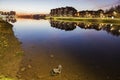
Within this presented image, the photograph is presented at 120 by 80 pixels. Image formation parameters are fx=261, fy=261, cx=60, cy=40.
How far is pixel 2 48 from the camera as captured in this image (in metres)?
26.4

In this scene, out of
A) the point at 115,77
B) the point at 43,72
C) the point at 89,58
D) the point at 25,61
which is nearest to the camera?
the point at 115,77

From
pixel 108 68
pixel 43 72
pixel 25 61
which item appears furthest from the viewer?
pixel 25 61

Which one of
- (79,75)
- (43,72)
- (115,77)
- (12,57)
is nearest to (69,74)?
(79,75)

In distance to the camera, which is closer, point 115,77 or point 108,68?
point 115,77

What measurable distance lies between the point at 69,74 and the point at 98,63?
4991 millimetres

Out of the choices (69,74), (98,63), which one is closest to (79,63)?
(98,63)

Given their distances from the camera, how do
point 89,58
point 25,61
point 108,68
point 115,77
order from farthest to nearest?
point 89,58
point 25,61
point 108,68
point 115,77

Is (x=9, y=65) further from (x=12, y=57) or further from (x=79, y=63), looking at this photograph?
(x=79, y=63)

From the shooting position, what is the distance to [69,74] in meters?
17.9

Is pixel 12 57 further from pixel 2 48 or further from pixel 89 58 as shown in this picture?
pixel 89 58

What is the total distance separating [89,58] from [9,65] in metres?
8.55

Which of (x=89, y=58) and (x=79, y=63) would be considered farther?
(x=89, y=58)

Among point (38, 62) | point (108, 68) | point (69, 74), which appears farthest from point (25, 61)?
point (108, 68)

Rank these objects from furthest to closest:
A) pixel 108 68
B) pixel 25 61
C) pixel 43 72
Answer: pixel 25 61 → pixel 108 68 → pixel 43 72
